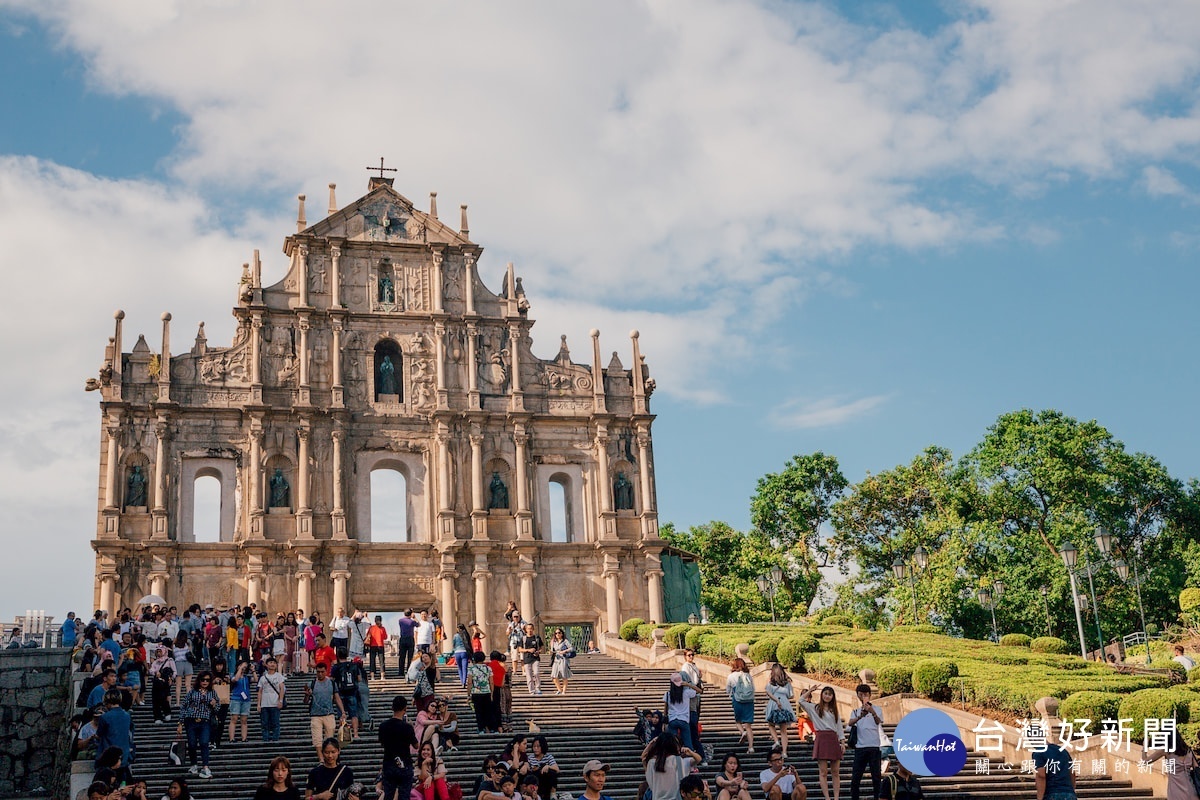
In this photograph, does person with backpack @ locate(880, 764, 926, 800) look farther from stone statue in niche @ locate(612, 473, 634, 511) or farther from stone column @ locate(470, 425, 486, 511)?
stone statue in niche @ locate(612, 473, 634, 511)

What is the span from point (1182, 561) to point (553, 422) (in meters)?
27.1

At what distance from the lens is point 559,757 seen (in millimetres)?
22141

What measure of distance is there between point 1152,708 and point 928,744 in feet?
22.0

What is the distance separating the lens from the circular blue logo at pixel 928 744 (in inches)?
661

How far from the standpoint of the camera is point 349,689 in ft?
74.4

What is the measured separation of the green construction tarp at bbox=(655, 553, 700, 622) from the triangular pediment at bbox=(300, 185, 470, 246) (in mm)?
13018

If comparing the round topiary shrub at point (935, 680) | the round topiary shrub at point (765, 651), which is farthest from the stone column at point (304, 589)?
the round topiary shrub at point (935, 680)

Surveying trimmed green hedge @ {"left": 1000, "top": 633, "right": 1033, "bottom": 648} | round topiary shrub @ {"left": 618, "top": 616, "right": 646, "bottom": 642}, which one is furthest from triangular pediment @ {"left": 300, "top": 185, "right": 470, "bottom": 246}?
trimmed green hedge @ {"left": 1000, "top": 633, "right": 1033, "bottom": 648}

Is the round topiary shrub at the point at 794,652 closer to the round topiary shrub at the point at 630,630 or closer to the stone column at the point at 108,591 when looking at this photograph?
the round topiary shrub at the point at 630,630

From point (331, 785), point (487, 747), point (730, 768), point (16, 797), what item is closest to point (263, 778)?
point (487, 747)

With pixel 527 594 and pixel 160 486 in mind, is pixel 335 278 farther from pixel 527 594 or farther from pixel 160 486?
pixel 527 594

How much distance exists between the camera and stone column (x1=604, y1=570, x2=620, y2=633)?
142 ft

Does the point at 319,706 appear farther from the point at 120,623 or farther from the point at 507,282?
the point at 507,282

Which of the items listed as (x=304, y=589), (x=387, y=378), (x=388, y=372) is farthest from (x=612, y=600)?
(x=388, y=372)
